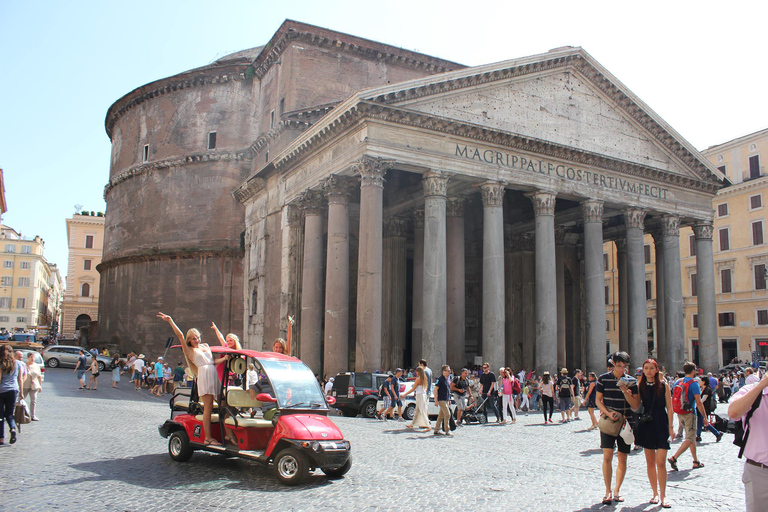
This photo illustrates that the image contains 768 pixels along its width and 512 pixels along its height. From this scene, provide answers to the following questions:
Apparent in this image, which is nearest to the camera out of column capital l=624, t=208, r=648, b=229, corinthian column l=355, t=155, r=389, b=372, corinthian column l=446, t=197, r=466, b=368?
corinthian column l=355, t=155, r=389, b=372

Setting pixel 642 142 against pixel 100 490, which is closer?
pixel 100 490

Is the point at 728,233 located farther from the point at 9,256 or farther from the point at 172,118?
the point at 9,256

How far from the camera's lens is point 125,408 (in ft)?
49.8

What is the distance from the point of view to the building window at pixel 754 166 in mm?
34062

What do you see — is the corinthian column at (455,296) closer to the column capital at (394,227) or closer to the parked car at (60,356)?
the column capital at (394,227)

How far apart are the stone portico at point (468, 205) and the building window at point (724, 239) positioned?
11271 mm

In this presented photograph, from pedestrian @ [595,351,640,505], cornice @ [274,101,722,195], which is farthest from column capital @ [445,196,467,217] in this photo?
pedestrian @ [595,351,640,505]

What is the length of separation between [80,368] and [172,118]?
15.1 m

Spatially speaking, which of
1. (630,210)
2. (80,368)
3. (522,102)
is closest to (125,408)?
(80,368)

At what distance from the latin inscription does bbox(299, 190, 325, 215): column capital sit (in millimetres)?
4942

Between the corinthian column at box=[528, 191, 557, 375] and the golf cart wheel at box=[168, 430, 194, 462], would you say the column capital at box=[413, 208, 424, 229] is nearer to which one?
the corinthian column at box=[528, 191, 557, 375]

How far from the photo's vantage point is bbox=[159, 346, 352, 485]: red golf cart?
22.5 ft

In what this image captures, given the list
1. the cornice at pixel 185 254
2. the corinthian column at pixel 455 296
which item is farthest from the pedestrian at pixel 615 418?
the cornice at pixel 185 254

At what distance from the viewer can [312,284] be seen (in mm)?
21062
